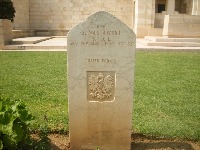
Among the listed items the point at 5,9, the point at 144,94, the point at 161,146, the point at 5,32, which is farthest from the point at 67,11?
the point at 161,146

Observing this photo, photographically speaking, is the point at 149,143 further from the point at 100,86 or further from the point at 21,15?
the point at 21,15

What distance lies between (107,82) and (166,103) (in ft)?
7.55

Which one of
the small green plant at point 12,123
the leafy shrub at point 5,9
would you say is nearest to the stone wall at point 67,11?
the leafy shrub at point 5,9

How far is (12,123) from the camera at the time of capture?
88.3 inches

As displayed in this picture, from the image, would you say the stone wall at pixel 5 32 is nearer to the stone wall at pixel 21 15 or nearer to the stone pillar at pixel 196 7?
the stone wall at pixel 21 15

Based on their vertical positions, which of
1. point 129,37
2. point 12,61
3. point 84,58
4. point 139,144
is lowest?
point 139,144

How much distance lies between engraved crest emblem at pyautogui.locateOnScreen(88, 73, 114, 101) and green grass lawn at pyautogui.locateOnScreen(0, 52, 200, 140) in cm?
70

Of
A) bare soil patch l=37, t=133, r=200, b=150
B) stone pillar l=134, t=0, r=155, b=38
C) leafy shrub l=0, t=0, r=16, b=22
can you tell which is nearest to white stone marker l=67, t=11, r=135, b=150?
bare soil patch l=37, t=133, r=200, b=150

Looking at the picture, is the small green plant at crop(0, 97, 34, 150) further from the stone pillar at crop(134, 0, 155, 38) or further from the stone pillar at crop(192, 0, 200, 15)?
the stone pillar at crop(192, 0, 200, 15)

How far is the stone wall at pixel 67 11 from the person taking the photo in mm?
22094

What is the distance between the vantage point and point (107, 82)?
2979mm

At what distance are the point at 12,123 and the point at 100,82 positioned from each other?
114cm

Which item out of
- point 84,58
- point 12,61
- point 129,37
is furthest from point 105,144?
point 12,61

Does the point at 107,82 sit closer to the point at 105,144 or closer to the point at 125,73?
the point at 125,73
